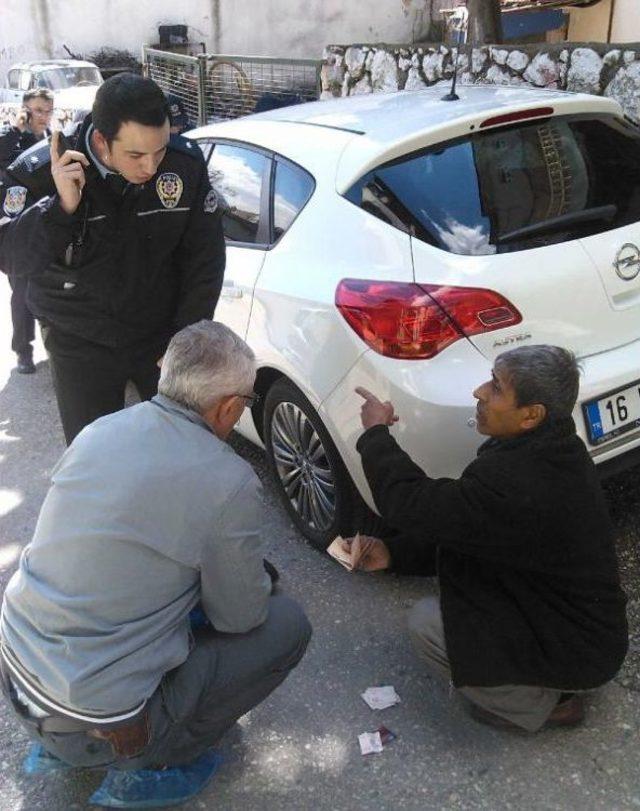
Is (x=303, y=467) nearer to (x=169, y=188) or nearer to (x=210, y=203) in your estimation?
(x=210, y=203)

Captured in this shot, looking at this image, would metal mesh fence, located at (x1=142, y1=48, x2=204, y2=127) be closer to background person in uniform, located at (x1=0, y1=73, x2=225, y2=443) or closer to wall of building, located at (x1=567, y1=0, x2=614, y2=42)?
wall of building, located at (x1=567, y1=0, x2=614, y2=42)

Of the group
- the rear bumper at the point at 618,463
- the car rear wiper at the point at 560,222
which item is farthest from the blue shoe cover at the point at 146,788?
the car rear wiper at the point at 560,222

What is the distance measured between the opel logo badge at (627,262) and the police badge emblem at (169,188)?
149 centimetres

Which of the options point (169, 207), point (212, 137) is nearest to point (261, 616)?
point (169, 207)

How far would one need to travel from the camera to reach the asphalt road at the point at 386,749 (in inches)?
94.3

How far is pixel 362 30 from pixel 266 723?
70.5 feet

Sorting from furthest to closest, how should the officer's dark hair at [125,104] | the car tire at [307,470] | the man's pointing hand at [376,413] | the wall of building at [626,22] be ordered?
the wall of building at [626,22] < the car tire at [307,470] < the man's pointing hand at [376,413] < the officer's dark hair at [125,104]

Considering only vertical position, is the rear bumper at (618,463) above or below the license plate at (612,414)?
below

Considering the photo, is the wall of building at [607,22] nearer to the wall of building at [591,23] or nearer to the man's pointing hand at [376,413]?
the wall of building at [591,23]

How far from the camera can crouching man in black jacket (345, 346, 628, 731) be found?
7.71 feet

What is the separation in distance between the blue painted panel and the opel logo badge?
1213cm

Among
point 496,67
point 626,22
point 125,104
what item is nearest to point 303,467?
point 125,104

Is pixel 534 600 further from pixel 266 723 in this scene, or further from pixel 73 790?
pixel 73 790

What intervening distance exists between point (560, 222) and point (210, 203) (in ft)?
3.95
